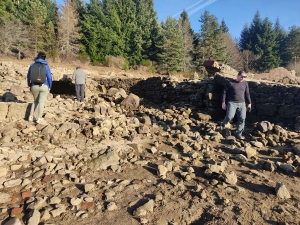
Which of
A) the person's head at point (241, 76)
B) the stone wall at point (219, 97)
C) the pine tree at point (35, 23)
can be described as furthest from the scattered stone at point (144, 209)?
the pine tree at point (35, 23)

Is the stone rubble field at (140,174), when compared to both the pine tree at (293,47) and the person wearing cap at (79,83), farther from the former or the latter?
the pine tree at (293,47)

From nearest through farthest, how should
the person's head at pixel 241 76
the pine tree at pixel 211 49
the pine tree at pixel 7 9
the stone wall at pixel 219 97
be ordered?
1. the person's head at pixel 241 76
2. the stone wall at pixel 219 97
3. the pine tree at pixel 7 9
4. the pine tree at pixel 211 49

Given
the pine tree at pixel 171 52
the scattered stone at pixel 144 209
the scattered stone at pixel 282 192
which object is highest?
the pine tree at pixel 171 52

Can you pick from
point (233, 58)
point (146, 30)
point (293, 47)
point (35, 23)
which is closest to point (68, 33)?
point (35, 23)

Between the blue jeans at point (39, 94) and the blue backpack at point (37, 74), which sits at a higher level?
the blue backpack at point (37, 74)

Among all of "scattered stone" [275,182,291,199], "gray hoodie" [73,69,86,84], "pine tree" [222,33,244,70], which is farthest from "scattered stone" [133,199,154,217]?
"pine tree" [222,33,244,70]

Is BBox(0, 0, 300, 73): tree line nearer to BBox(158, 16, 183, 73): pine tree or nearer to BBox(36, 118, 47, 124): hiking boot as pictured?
BBox(158, 16, 183, 73): pine tree

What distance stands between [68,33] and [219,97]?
26864 mm

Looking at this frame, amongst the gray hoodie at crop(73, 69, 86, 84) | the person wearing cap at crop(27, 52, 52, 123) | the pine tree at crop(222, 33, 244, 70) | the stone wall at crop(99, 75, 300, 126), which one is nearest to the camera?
the person wearing cap at crop(27, 52, 52, 123)

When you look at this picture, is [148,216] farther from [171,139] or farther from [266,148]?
[266,148]

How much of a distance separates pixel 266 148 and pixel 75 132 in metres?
3.91

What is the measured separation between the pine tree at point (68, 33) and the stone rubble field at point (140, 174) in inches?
1020

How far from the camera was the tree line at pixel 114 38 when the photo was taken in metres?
27.5

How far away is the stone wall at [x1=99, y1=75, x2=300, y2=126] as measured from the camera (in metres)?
5.79
